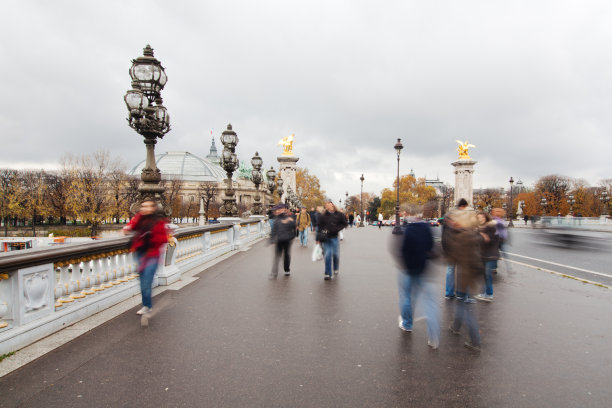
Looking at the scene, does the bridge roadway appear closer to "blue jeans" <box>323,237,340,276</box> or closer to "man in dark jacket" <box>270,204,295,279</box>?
"blue jeans" <box>323,237,340,276</box>

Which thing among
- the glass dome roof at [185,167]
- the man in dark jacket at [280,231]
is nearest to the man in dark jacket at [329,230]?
the man in dark jacket at [280,231]

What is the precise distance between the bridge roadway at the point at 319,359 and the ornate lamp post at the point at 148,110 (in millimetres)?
2660

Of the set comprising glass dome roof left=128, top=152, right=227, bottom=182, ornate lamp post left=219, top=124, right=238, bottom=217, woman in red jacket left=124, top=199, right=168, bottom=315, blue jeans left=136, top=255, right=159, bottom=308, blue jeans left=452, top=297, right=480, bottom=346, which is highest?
glass dome roof left=128, top=152, right=227, bottom=182

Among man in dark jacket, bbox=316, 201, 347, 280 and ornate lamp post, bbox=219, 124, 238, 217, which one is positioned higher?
ornate lamp post, bbox=219, 124, 238, 217

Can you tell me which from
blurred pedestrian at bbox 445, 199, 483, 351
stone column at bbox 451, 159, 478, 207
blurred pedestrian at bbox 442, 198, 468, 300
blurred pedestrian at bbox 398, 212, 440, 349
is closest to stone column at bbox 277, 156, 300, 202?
stone column at bbox 451, 159, 478, 207

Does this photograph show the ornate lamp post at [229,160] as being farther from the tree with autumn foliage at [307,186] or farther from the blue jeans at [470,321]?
the tree with autumn foliage at [307,186]

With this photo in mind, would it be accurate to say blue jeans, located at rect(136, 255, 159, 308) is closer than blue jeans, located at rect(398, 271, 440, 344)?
No

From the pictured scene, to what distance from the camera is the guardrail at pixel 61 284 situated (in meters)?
4.39

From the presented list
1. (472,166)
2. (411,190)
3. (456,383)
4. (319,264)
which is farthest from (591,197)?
(456,383)

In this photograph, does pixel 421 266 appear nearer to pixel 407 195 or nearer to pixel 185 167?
pixel 407 195

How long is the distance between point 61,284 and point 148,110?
13.9 ft

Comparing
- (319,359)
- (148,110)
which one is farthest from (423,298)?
(148,110)

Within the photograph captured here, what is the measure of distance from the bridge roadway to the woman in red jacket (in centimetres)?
76

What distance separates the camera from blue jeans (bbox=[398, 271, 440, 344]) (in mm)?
4586
